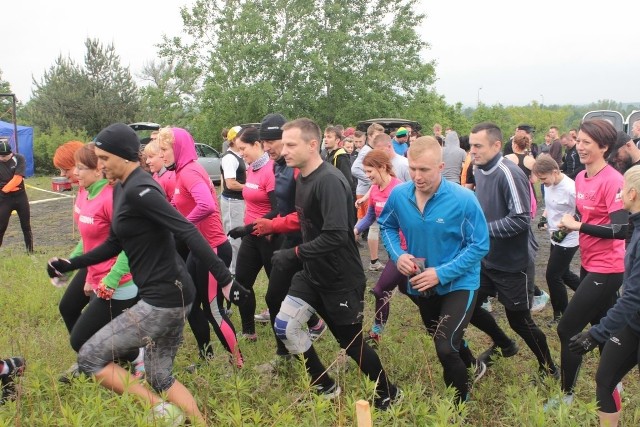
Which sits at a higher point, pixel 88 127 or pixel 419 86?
pixel 419 86

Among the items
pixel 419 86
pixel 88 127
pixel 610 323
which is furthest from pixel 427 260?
pixel 88 127

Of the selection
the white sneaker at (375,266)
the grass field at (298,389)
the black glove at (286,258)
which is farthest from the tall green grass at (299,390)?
the white sneaker at (375,266)

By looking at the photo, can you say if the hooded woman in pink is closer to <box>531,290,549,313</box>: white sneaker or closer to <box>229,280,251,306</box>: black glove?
<box>229,280,251,306</box>: black glove

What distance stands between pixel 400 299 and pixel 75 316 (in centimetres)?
371

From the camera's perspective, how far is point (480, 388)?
423cm

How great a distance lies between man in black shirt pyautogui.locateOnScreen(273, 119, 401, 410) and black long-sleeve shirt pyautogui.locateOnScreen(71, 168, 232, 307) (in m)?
0.70

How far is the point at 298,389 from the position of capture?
4.18 metres

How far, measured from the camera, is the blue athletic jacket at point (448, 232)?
3.55 m

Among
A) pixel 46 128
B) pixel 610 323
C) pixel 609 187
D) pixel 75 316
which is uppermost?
pixel 609 187

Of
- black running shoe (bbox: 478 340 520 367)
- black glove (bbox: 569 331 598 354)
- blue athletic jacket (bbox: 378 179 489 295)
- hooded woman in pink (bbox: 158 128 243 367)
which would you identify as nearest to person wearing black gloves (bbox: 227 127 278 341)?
hooded woman in pink (bbox: 158 128 243 367)

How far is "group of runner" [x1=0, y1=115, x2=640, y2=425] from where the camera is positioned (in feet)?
10.6

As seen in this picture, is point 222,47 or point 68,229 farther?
point 222,47

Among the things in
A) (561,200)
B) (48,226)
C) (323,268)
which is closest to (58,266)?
(323,268)

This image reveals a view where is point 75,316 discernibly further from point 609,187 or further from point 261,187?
point 609,187
